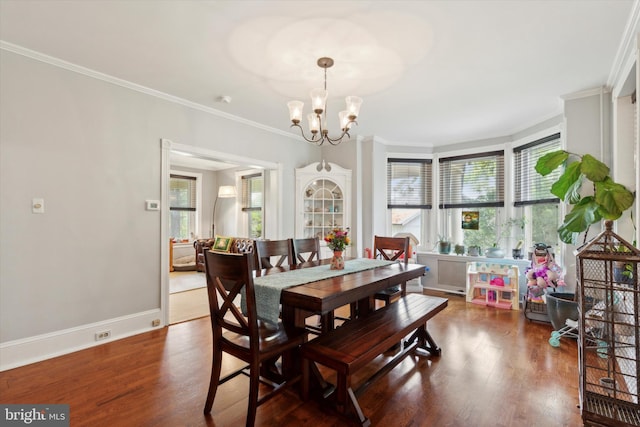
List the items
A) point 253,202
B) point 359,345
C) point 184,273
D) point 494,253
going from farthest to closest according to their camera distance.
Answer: point 253,202
point 184,273
point 494,253
point 359,345

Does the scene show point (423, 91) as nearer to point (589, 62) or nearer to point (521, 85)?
point (521, 85)

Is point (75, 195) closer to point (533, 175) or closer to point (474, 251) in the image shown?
point (474, 251)

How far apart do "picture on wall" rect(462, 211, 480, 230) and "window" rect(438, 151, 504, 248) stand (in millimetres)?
41

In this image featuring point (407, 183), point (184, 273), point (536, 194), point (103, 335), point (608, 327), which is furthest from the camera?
point (184, 273)

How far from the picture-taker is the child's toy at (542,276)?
3482mm

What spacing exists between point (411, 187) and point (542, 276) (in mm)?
2544

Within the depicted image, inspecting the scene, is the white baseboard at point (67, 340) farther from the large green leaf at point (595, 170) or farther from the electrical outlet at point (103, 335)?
the large green leaf at point (595, 170)

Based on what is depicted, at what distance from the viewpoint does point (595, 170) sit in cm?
283

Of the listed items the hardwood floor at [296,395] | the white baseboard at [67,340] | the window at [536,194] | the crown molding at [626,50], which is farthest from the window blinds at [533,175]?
the white baseboard at [67,340]

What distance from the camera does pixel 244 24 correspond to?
7.20 feet

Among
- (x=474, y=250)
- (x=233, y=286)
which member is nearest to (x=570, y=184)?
(x=474, y=250)

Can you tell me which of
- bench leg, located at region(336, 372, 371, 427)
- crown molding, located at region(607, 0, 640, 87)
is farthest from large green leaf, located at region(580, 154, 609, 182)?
bench leg, located at region(336, 372, 371, 427)

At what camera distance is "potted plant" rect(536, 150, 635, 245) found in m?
2.59

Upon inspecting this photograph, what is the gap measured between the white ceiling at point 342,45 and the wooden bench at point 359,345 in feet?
7.17
